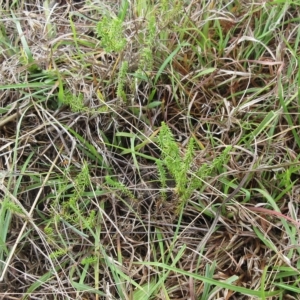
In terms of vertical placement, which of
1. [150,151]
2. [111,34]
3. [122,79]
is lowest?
[150,151]

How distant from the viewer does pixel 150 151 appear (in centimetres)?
139

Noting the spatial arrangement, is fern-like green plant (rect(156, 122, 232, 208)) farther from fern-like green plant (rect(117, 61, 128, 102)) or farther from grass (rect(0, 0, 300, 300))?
fern-like green plant (rect(117, 61, 128, 102))

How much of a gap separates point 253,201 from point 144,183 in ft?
0.92

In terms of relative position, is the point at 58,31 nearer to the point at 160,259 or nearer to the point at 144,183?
the point at 144,183

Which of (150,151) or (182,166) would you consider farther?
(150,151)

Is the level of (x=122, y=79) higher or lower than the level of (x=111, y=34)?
lower

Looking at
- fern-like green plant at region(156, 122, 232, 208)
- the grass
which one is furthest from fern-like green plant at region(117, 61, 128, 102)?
fern-like green plant at region(156, 122, 232, 208)

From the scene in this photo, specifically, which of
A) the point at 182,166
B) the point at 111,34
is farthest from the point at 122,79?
the point at 182,166

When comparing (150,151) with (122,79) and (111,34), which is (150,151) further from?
(111,34)

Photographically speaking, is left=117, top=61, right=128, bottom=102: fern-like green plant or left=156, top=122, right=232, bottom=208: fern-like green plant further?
left=117, top=61, right=128, bottom=102: fern-like green plant

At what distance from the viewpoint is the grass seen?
125 centimetres

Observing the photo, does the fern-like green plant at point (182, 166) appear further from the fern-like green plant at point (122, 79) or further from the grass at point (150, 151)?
the fern-like green plant at point (122, 79)

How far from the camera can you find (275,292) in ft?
3.92

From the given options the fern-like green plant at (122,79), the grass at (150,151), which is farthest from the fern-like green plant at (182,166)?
the fern-like green plant at (122,79)
